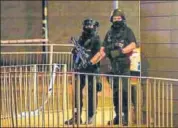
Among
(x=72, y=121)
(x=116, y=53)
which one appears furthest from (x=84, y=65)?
(x=72, y=121)

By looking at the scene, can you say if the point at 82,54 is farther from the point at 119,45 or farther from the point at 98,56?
the point at 119,45

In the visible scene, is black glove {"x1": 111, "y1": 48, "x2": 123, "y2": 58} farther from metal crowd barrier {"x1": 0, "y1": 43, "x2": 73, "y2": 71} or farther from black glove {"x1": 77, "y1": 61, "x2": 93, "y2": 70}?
metal crowd barrier {"x1": 0, "y1": 43, "x2": 73, "y2": 71}

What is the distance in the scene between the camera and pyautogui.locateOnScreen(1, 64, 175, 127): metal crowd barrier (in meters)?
6.54

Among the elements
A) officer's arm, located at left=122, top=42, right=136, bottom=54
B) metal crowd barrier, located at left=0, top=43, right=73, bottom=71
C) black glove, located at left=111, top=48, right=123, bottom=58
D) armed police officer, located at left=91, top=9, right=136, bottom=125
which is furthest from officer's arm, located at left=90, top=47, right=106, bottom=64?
metal crowd barrier, located at left=0, top=43, right=73, bottom=71

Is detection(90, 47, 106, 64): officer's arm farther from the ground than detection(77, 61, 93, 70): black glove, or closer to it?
farther from the ground

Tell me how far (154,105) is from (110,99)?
43.5 inches

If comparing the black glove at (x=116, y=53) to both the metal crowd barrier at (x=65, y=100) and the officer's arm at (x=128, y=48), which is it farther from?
the metal crowd barrier at (x=65, y=100)

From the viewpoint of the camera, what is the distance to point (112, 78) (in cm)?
662

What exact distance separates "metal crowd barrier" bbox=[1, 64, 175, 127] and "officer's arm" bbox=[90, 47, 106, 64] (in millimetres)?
787

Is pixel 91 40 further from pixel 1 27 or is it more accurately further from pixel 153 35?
pixel 1 27

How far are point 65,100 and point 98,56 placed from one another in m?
1.45

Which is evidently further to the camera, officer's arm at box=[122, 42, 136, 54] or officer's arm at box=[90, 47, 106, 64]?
officer's arm at box=[90, 47, 106, 64]

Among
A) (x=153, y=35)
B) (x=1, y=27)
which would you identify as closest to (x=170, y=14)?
(x=153, y=35)

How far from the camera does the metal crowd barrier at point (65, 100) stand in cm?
654
